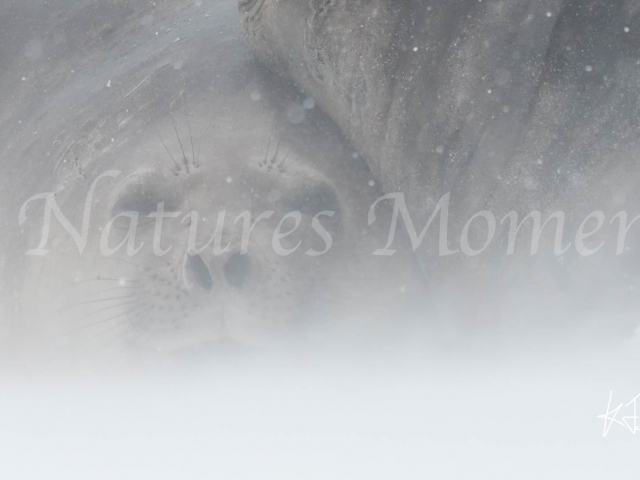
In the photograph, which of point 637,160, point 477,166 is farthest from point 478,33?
point 637,160

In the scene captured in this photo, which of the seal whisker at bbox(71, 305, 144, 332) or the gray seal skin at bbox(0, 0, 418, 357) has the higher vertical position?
the gray seal skin at bbox(0, 0, 418, 357)

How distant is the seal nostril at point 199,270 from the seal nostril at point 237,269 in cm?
4

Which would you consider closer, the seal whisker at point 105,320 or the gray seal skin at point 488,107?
the gray seal skin at point 488,107

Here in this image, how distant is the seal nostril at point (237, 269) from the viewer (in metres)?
1.45

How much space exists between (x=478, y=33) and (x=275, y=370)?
0.98 m

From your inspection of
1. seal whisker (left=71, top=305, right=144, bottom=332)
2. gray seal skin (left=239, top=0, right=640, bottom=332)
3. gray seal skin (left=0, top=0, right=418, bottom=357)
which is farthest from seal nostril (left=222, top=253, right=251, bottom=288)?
gray seal skin (left=239, top=0, right=640, bottom=332)

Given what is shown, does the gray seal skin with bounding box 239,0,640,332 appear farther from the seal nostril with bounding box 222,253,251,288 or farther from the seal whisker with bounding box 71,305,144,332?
the seal whisker with bounding box 71,305,144,332

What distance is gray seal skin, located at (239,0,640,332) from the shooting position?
3.58 ft

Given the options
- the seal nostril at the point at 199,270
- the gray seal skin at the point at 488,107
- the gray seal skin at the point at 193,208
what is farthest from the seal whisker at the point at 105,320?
the gray seal skin at the point at 488,107

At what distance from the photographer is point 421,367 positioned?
1.66 m

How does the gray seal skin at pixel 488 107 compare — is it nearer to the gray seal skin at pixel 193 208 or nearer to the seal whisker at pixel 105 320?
the gray seal skin at pixel 193 208

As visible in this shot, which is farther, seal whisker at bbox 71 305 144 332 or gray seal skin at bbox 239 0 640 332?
seal whisker at bbox 71 305 144 332

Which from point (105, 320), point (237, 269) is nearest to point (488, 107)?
point (237, 269)

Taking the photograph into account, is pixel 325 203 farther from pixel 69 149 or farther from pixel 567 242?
pixel 69 149
